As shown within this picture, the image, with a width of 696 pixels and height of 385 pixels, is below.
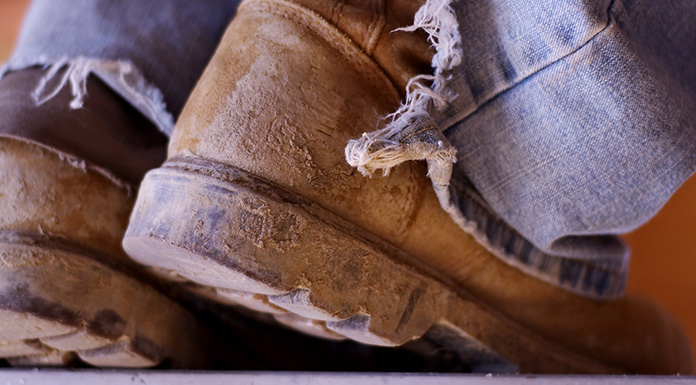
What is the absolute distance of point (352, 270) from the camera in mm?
515

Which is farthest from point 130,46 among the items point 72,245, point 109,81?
point 72,245

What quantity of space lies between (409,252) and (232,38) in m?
0.28

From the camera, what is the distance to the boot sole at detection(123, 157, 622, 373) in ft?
1.58

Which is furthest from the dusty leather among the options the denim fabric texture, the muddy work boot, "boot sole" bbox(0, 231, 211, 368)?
the denim fabric texture

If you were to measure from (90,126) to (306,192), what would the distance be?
306 millimetres

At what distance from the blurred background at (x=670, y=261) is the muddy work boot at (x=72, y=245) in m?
0.90

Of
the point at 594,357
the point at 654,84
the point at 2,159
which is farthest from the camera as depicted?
the point at 594,357

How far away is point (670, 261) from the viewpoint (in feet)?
3.62

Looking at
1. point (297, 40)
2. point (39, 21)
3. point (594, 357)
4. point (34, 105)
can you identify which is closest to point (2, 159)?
point (34, 105)

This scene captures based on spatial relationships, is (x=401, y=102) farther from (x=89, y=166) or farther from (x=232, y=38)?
(x=89, y=166)

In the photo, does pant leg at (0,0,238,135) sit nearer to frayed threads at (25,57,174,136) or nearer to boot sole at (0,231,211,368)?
frayed threads at (25,57,174,136)

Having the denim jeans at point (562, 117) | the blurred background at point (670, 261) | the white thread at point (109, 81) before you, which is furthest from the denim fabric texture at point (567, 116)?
the blurred background at point (670, 261)

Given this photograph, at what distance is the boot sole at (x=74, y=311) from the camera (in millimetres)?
538

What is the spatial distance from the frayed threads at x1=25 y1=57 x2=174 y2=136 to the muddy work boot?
0.05ft
